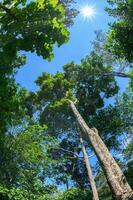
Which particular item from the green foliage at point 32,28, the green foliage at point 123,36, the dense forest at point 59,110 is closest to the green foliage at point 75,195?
the dense forest at point 59,110

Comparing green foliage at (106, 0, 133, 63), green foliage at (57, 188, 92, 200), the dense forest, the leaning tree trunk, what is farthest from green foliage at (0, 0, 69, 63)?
green foliage at (57, 188, 92, 200)

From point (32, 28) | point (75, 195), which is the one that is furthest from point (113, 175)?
point (75, 195)

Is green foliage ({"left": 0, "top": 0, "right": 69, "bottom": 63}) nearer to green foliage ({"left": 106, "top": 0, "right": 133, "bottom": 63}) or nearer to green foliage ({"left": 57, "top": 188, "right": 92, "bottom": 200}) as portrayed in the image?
green foliage ({"left": 106, "top": 0, "right": 133, "bottom": 63})

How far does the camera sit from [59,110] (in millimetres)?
32094

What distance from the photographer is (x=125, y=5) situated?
63.6 ft

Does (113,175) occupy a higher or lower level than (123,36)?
lower

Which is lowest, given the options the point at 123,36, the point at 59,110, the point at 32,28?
the point at 32,28

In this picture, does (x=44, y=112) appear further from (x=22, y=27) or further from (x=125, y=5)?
(x=22, y=27)

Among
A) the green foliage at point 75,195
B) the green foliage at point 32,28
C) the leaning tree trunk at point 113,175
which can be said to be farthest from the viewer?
the green foliage at point 75,195

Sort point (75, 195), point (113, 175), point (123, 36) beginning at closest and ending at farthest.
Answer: point (113, 175), point (123, 36), point (75, 195)

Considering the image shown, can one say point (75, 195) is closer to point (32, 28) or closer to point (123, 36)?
point (123, 36)

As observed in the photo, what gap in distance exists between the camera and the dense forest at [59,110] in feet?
23.2

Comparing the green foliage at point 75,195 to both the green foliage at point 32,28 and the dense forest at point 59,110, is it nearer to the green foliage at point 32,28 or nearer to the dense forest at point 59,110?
the dense forest at point 59,110

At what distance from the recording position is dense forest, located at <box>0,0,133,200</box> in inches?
279
